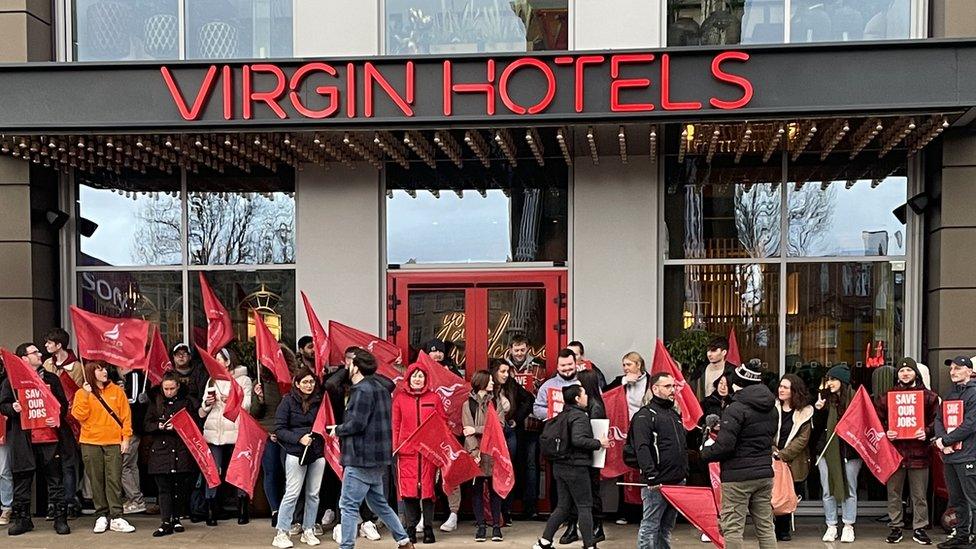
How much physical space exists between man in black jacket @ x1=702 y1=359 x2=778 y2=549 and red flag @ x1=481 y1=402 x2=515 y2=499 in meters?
2.31

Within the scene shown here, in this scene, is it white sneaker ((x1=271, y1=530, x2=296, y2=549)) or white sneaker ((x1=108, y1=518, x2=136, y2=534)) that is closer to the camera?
white sneaker ((x1=271, y1=530, x2=296, y2=549))

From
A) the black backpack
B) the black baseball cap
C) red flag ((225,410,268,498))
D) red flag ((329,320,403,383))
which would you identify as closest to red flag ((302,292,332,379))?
red flag ((329,320,403,383))

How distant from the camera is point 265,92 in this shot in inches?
334

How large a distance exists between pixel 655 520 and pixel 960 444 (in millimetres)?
3109

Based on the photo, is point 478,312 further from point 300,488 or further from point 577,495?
point 577,495

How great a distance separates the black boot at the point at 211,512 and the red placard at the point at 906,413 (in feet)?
23.2

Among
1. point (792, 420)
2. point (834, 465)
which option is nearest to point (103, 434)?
point (792, 420)

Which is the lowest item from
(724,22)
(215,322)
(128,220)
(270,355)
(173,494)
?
(173,494)

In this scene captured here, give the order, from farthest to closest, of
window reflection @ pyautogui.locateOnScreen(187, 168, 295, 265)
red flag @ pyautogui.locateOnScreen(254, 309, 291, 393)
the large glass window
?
1. window reflection @ pyautogui.locateOnScreen(187, 168, 295, 265)
2. the large glass window
3. red flag @ pyautogui.locateOnScreen(254, 309, 291, 393)

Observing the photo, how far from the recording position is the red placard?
862 centimetres

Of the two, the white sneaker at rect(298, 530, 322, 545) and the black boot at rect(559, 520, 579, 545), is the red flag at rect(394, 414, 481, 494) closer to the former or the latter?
the black boot at rect(559, 520, 579, 545)

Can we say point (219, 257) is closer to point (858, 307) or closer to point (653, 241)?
point (653, 241)

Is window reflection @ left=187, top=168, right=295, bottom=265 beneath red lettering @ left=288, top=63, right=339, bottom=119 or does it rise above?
beneath

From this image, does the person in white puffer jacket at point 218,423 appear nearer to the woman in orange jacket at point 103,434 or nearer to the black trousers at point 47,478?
the woman in orange jacket at point 103,434
